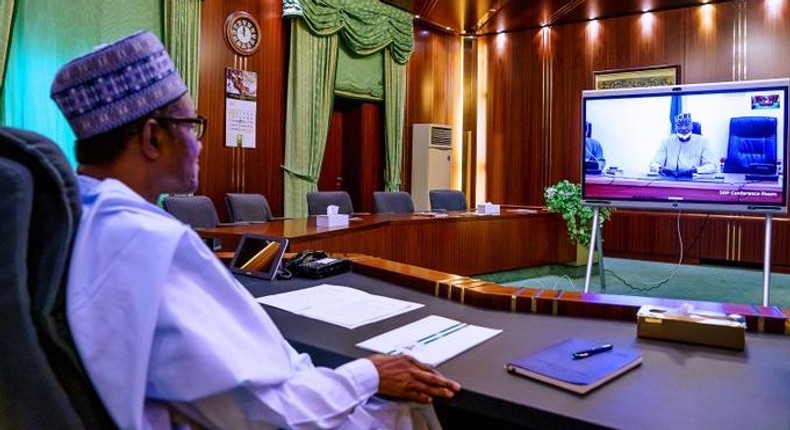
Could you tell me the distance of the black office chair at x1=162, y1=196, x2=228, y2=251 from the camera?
12.8ft

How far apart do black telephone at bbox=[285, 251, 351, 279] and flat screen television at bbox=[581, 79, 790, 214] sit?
2.30 metres

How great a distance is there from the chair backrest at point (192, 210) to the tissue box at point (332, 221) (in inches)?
30.6

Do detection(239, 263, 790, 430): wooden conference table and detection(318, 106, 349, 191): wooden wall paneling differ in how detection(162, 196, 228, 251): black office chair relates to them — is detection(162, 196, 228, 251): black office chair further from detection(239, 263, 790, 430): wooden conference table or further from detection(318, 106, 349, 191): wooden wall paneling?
detection(318, 106, 349, 191): wooden wall paneling

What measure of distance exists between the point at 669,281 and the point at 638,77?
3.06 m

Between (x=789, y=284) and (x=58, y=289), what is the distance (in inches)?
263

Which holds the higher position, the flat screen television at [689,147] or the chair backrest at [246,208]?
the flat screen television at [689,147]

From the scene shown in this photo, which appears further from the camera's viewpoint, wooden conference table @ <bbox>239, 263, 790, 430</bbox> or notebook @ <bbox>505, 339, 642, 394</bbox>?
notebook @ <bbox>505, 339, 642, 394</bbox>

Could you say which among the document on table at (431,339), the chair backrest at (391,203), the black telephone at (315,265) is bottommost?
the document on table at (431,339)

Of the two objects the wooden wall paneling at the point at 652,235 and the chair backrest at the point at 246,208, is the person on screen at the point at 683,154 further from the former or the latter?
the wooden wall paneling at the point at 652,235

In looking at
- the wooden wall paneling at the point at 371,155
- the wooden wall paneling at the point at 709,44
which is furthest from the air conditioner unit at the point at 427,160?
the wooden wall paneling at the point at 709,44

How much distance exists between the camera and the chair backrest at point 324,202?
4805 millimetres

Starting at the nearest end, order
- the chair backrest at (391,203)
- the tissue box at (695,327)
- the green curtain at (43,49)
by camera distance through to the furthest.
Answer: the tissue box at (695,327), the green curtain at (43,49), the chair backrest at (391,203)

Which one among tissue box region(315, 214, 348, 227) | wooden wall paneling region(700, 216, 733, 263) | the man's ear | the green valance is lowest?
wooden wall paneling region(700, 216, 733, 263)

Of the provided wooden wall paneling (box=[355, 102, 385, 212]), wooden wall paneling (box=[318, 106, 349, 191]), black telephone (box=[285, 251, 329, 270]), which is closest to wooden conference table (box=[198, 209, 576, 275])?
black telephone (box=[285, 251, 329, 270])
